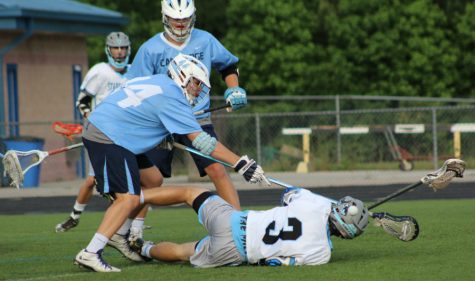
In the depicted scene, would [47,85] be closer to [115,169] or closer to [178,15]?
[178,15]

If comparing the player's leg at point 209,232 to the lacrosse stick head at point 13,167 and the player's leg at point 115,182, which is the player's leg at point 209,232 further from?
the lacrosse stick head at point 13,167

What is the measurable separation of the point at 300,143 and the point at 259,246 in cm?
1854

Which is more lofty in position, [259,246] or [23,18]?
[23,18]

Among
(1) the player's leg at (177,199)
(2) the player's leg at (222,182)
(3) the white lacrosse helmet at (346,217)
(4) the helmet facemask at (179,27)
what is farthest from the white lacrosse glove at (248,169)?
(4) the helmet facemask at (179,27)

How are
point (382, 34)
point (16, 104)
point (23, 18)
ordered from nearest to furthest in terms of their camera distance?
point (23, 18), point (16, 104), point (382, 34)

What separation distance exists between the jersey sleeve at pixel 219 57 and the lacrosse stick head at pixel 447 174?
2.86m

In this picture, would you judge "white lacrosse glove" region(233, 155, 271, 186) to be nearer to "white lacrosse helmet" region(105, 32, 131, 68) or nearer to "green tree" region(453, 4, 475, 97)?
"white lacrosse helmet" region(105, 32, 131, 68)

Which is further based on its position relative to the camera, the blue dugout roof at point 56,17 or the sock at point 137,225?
the blue dugout roof at point 56,17

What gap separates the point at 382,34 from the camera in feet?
113

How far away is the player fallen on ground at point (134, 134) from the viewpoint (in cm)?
934

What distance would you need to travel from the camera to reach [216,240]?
30.7 ft

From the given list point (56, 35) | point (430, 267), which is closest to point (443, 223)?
point (430, 267)

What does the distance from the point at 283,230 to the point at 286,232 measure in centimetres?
3

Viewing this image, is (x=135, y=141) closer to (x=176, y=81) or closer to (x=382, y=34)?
(x=176, y=81)
